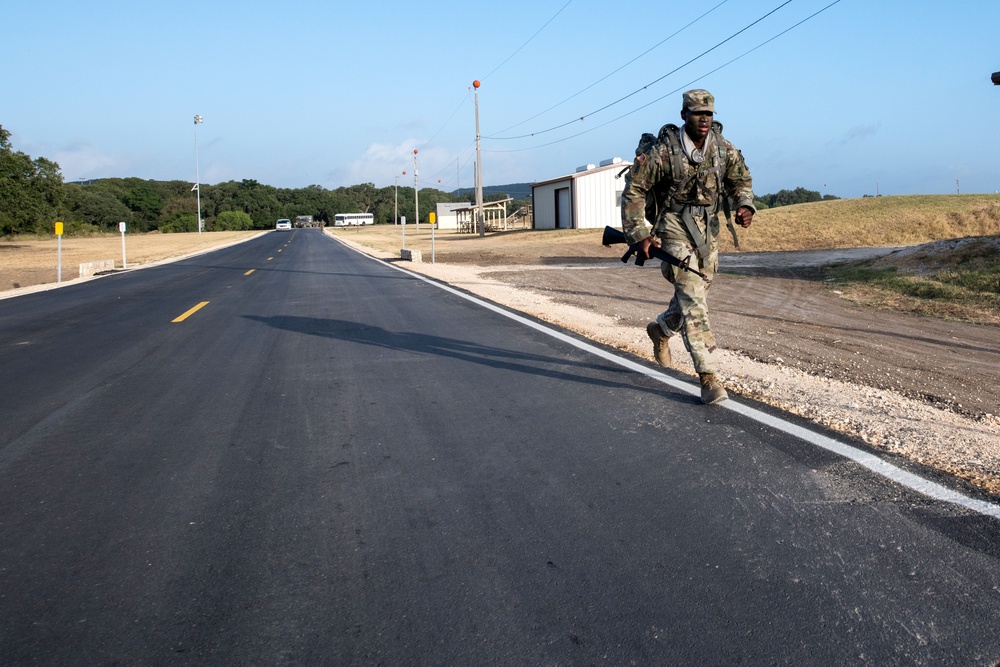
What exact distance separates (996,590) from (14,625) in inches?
130

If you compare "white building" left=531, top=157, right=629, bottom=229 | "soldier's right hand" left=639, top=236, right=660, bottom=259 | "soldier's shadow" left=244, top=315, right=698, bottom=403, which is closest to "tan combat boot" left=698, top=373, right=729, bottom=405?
"soldier's shadow" left=244, top=315, right=698, bottom=403

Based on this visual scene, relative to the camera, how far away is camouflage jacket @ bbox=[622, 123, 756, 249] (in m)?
5.27

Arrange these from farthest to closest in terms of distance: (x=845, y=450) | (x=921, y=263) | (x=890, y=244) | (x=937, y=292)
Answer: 1. (x=890, y=244)
2. (x=921, y=263)
3. (x=937, y=292)
4. (x=845, y=450)

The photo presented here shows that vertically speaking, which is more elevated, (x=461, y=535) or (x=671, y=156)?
(x=671, y=156)

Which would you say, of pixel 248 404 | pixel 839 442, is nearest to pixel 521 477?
pixel 839 442

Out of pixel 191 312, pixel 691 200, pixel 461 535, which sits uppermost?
pixel 691 200

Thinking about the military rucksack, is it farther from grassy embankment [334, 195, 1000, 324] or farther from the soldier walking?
grassy embankment [334, 195, 1000, 324]

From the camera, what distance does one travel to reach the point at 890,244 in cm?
2892

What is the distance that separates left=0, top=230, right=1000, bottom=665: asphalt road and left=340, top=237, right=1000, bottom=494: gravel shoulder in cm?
65

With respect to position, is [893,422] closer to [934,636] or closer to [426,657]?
[934,636]

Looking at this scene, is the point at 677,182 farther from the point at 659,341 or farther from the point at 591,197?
the point at 591,197

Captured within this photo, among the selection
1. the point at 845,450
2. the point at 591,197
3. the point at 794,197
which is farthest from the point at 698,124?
the point at 794,197

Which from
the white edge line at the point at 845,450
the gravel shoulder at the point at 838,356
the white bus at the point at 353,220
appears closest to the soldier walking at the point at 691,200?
the white edge line at the point at 845,450

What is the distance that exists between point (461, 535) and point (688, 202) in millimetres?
3165
